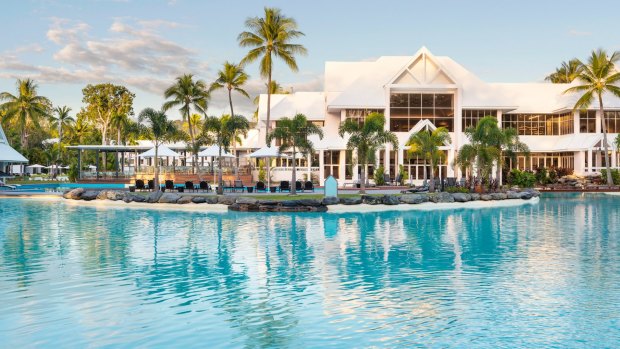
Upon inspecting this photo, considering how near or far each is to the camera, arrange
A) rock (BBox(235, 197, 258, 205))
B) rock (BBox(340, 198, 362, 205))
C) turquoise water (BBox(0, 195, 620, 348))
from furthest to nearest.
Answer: rock (BBox(340, 198, 362, 205))
rock (BBox(235, 197, 258, 205))
turquoise water (BBox(0, 195, 620, 348))

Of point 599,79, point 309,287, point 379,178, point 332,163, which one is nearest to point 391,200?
point 379,178

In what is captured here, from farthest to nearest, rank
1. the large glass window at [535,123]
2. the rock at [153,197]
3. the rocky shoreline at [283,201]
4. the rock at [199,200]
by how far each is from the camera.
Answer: the large glass window at [535,123] < the rock at [153,197] < the rock at [199,200] < the rocky shoreline at [283,201]

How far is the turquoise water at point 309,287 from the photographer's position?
7387 mm

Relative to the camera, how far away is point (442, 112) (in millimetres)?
45062

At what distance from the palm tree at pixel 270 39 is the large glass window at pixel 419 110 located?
919 centimetres

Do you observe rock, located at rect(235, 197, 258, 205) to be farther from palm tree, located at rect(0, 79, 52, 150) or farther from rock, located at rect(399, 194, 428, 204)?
palm tree, located at rect(0, 79, 52, 150)

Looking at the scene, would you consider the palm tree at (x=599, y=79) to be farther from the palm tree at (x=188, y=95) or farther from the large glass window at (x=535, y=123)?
the palm tree at (x=188, y=95)

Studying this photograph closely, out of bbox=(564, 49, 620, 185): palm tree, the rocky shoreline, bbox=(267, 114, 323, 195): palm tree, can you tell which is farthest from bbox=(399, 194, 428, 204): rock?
bbox=(564, 49, 620, 185): palm tree

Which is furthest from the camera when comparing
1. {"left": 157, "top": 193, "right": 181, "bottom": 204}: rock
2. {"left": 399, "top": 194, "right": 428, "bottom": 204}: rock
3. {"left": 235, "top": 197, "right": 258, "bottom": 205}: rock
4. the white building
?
the white building

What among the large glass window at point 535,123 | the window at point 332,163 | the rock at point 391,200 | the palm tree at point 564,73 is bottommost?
the rock at point 391,200

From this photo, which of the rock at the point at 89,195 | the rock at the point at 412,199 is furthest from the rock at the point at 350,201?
the rock at the point at 89,195

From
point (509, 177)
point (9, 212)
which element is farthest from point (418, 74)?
point (9, 212)

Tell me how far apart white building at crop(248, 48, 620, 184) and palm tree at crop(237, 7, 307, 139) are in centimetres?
434

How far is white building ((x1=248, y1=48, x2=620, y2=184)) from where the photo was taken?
4341 centimetres
